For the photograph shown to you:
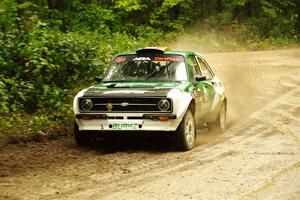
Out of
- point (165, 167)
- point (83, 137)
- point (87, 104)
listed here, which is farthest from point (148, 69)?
point (165, 167)

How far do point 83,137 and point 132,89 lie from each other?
3.97ft

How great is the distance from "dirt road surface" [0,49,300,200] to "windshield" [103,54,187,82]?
122 centimetres

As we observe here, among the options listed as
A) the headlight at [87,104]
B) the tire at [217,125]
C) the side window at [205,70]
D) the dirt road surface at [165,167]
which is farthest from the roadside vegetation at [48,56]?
the tire at [217,125]

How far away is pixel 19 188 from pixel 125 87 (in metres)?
3.66

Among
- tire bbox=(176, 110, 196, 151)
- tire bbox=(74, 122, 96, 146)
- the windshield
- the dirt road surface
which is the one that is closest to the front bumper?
tire bbox=(176, 110, 196, 151)

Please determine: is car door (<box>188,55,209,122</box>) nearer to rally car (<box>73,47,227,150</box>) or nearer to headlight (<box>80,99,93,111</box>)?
rally car (<box>73,47,227,150</box>)

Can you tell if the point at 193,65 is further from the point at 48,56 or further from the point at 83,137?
the point at 48,56

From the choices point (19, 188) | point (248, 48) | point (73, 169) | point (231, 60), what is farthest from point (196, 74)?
point (248, 48)

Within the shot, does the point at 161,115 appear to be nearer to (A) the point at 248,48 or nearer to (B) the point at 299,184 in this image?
(B) the point at 299,184

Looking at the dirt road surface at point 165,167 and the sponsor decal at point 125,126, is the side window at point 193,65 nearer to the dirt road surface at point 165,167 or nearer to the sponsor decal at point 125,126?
the dirt road surface at point 165,167

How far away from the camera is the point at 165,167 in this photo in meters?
8.98

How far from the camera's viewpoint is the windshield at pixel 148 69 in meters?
11.4

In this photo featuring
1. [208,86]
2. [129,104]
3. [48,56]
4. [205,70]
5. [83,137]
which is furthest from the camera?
[48,56]

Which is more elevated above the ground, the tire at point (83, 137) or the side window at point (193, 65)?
the side window at point (193, 65)
